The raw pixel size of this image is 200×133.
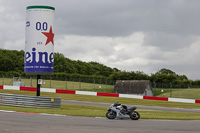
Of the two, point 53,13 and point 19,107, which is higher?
point 53,13

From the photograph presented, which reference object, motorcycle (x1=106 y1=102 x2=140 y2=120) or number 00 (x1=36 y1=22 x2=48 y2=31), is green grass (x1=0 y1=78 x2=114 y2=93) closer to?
number 00 (x1=36 y1=22 x2=48 y2=31)

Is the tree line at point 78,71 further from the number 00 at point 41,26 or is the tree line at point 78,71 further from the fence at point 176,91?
the number 00 at point 41,26

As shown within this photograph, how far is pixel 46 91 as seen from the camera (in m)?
47.2

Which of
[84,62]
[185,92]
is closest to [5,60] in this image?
[84,62]

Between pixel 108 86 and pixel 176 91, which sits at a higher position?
pixel 108 86

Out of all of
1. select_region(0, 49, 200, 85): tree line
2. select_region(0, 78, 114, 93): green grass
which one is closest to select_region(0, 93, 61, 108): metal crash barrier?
select_region(0, 78, 114, 93): green grass

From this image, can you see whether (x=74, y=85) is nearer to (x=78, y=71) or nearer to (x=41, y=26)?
(x=41, y=26)

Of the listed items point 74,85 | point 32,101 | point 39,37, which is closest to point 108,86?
point 74,85

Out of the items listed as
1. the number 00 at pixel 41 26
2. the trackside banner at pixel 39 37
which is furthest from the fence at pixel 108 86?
the number 00 at pixel 41 26

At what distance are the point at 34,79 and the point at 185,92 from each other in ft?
81.3

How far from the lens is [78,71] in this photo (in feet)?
442

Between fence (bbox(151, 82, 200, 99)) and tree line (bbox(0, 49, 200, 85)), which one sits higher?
tree line (bbox(0, 49, 200, 85))

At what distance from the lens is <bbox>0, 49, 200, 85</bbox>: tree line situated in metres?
81.2

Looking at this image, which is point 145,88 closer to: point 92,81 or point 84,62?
point 92,81
